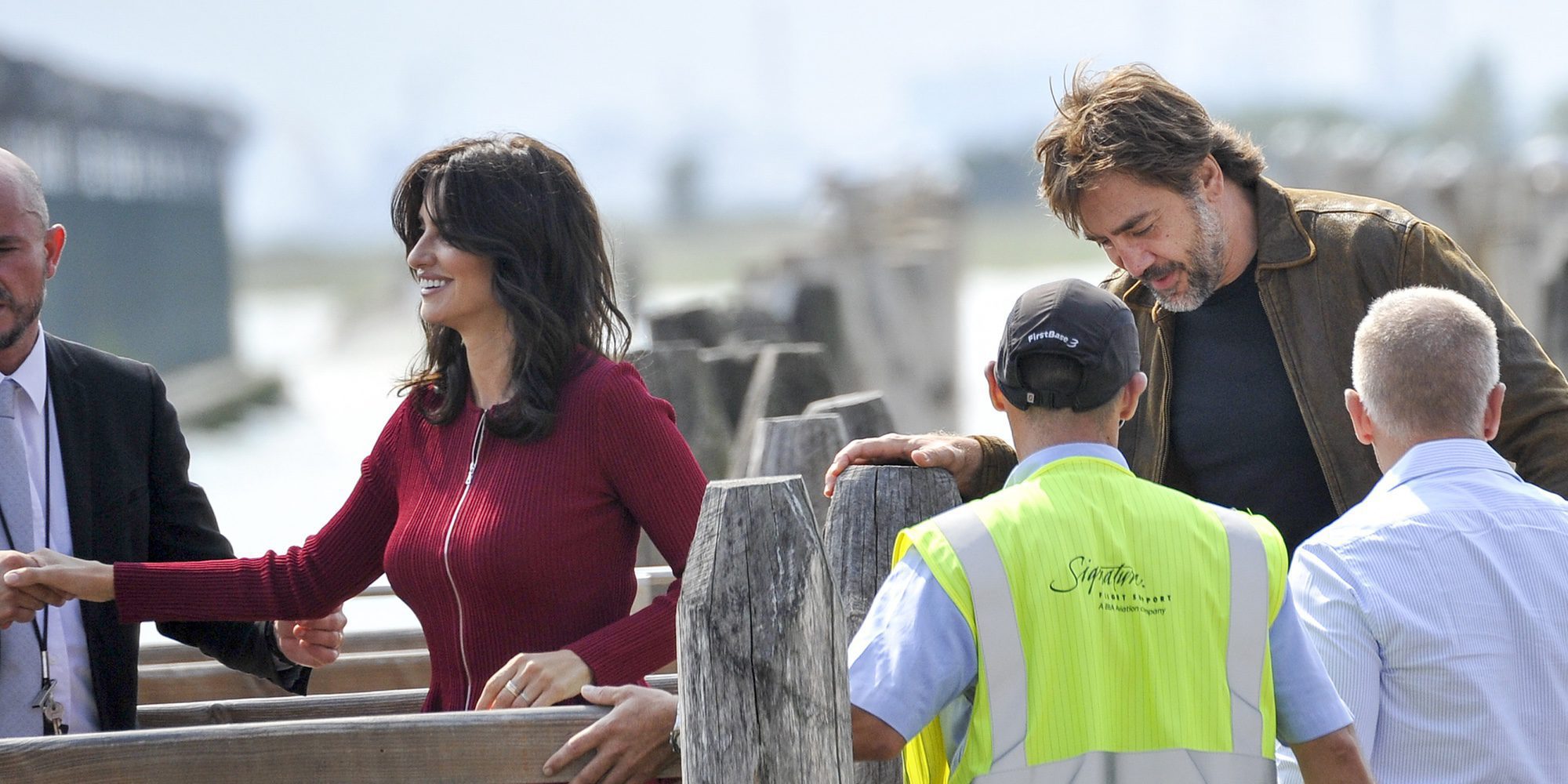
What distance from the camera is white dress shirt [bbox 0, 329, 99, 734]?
2934 mm

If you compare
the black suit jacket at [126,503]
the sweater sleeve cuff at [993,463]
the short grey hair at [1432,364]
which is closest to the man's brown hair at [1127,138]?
the sweater sleeve cuff at [993,463]

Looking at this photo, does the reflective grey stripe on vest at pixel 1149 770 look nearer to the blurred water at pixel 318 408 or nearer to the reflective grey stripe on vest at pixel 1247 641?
the reflective grey stripe on vest at pixel 1247 641

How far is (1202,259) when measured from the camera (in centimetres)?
316

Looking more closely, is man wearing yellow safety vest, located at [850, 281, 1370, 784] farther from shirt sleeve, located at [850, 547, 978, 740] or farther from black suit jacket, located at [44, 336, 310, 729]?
black suit jacket, located at [44, 336, 310, 729]

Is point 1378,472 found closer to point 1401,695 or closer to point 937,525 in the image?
point 1401,695

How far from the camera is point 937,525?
2008 millimetres

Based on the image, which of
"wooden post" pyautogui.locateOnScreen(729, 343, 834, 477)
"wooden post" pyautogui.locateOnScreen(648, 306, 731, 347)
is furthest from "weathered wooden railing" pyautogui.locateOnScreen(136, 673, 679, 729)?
"wooden post" pyautogui.locateOnScreen(648, 306, 731, 347)

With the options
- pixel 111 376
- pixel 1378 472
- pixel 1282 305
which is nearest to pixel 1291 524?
pixel 1378 472

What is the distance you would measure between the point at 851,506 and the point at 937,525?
0.72 m

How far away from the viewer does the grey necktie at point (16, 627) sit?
2.86m

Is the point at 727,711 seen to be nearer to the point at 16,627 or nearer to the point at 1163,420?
the point at 1163,420

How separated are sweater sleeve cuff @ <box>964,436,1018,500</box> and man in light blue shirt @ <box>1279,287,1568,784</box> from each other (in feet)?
2.06

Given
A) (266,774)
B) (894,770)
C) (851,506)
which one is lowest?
(894,770)

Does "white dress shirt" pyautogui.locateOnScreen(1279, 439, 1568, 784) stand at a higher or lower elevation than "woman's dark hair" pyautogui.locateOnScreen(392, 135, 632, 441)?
lower
